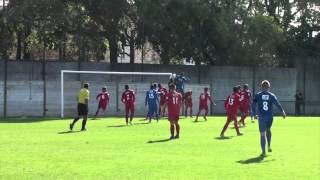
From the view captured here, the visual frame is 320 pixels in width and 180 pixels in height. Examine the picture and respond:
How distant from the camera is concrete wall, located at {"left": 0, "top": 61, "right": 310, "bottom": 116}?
128 ft

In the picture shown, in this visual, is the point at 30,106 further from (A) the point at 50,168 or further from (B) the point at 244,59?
(A) the point at 50,168

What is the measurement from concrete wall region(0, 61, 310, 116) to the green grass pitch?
1562 centimetres

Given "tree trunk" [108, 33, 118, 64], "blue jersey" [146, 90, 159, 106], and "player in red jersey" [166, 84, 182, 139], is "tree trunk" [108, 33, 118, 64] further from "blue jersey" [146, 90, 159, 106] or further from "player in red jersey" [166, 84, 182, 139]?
"player in red jersey" [166, 84, 182, 139]

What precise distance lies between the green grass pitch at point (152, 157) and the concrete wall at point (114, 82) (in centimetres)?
1562

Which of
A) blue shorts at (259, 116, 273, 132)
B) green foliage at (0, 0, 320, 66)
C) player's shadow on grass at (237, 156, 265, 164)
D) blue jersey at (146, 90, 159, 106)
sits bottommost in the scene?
player's shadow on grass at (237, 156, 265, 164)

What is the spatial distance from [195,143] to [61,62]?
2559 centimetres

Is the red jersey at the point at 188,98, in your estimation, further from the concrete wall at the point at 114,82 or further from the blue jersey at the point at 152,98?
the blue jersey at the point at 152,98

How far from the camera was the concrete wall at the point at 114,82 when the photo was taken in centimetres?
3916

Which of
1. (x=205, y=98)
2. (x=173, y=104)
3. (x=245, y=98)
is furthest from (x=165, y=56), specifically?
(x=173, y=104)

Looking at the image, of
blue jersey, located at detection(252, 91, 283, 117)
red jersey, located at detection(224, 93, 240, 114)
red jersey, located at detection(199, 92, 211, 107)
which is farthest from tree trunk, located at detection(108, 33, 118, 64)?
blue jersey, located at detection(252, 91, 283, 117)

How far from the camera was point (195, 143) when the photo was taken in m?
19.7

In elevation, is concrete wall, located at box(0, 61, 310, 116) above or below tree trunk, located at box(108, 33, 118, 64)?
below

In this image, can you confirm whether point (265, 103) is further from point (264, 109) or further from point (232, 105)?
point (232, 105)

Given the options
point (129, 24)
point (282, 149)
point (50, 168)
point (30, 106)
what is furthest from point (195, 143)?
point (129, 24)
